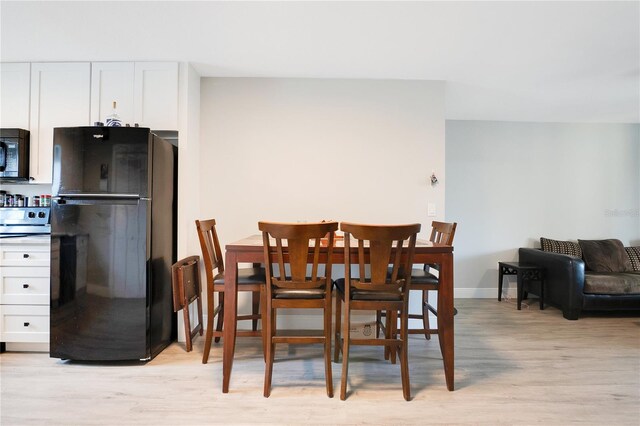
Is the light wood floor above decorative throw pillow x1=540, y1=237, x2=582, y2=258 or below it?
below

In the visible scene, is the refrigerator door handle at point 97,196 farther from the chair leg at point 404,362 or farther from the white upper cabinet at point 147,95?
the chair leg at point 404,362

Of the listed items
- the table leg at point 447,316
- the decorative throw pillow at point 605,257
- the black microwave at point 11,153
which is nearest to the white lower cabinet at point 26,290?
the black microwave at point 11,153

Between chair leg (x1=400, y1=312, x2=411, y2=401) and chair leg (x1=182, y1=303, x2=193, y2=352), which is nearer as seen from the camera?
chair leg (x1=400, y1=312, x2=411, y2=401)

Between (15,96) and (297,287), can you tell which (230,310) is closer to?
(297,287)

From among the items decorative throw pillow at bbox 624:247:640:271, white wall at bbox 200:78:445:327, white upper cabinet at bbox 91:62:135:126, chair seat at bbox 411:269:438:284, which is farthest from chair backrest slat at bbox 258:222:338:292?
decorative throw pillow at bbox 624:247:640:271

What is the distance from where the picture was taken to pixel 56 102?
→ 9.04ft

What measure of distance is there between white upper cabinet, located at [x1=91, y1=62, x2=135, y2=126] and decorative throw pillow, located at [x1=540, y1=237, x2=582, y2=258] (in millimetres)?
5001

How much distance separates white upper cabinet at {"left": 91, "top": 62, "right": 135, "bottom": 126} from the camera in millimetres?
2740

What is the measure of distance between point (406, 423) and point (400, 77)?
2844mm

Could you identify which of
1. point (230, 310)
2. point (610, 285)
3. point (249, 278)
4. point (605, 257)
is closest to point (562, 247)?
point (605, 257)

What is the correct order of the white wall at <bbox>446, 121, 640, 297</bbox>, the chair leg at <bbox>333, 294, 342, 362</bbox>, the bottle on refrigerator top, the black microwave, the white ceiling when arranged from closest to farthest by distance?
the white ceiling
the chair leg at <bbox>333, 294, 342, 362</bbox>
the bottle on refrigerator top
the black microwave
the white wall at <bbox>446, 121, 640, 297</bbox>

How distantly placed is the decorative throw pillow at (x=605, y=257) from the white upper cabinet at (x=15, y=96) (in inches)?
249

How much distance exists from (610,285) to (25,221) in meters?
5.94

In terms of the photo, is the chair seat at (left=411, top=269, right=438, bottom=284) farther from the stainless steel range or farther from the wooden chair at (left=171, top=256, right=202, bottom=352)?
the stainless steel range
